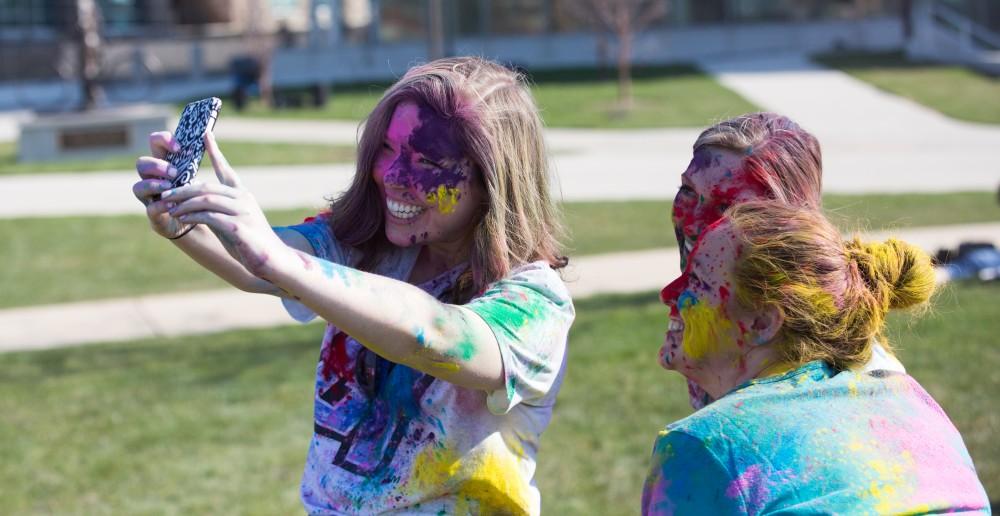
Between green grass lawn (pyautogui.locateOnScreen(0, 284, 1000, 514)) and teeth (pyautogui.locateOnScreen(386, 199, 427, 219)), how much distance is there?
2523 millimetres

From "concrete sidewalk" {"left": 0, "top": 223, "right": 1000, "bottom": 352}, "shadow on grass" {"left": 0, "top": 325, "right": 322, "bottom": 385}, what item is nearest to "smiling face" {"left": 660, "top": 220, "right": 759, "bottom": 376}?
"shadow on grass" {"left": 0, "top": 325, "right": 322, "bottom": 385}

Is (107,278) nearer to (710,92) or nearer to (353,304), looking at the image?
(353,304)

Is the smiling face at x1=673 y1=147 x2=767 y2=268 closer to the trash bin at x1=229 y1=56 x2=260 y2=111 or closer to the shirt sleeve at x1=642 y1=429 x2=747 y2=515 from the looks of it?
the shirt sleeve at x1=642 y1=429 x2=747 y2=515

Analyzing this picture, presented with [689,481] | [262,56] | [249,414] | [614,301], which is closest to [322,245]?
[689,481]

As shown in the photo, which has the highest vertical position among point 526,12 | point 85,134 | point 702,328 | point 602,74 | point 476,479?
point 702,328

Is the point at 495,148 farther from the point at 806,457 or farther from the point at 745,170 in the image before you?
the point at 806,457

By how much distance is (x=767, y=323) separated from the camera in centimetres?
179

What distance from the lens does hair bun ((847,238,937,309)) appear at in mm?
1869

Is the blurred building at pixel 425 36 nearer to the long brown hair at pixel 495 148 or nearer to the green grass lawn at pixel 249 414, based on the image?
the green grass lawn at pixel 249 414

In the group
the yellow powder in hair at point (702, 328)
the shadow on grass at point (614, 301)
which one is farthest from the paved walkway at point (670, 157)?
the yellow powder in hair at point (702, 328)

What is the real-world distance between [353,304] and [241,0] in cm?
3621

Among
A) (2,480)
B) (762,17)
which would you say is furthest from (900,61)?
(2,480)

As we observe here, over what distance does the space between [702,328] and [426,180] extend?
0.61 meters

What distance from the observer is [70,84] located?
2716cm
